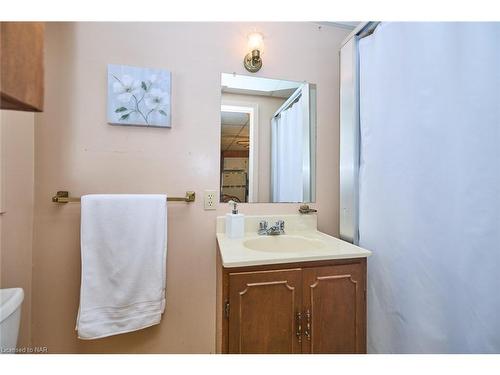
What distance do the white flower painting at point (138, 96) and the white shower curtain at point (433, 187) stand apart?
1.03 meters

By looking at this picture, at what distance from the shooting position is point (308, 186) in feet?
4.34

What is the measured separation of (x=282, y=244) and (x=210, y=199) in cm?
46

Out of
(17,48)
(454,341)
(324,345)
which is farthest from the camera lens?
(324,345)

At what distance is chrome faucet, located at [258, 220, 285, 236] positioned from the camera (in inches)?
45.9

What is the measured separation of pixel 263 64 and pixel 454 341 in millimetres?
1475

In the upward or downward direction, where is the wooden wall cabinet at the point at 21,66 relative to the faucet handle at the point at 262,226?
upward

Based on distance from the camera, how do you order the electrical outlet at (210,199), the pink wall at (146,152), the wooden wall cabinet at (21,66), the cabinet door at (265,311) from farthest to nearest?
the electrical outlet at (210,199), the pink wall at (146,152), the cabinet door at (265,311), the wooden wall cabinet at (21,66)

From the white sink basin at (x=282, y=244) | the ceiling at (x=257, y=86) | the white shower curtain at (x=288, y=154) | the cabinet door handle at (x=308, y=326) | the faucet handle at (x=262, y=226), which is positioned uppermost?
the ceiling at (x=257, y=86)

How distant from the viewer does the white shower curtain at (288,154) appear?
1291mm

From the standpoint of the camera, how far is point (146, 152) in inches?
43.6

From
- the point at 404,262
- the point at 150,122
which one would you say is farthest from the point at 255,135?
the point at 404,262

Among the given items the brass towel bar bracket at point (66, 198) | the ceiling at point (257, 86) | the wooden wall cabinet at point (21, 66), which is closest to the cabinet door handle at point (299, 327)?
the brass towel bar bracket at point (66, 198)

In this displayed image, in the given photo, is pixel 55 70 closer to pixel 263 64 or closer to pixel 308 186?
pixel 263 64

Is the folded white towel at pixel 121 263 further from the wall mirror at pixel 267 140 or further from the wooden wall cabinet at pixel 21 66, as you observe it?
the wooden wall cabinet at pixel 21 66
